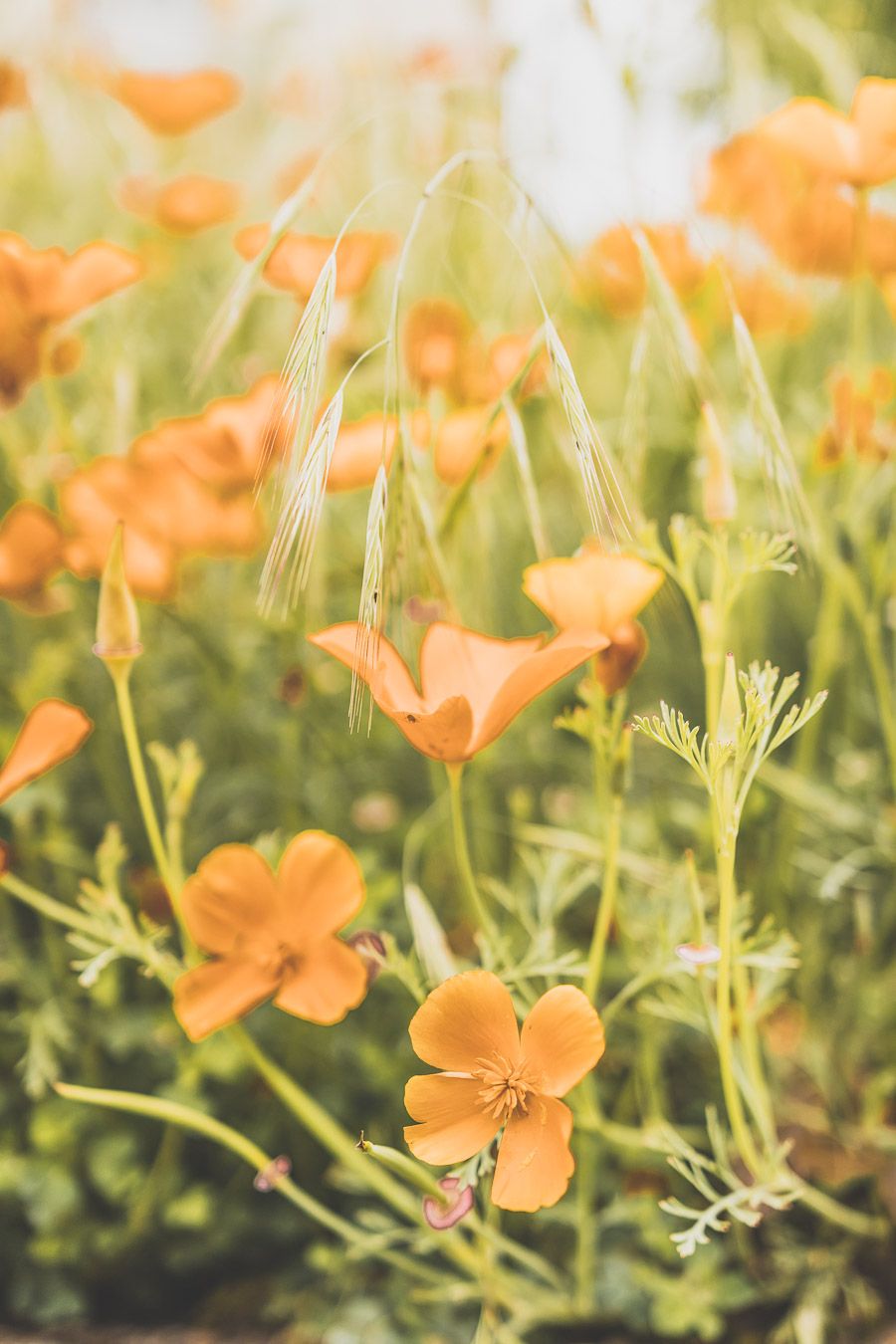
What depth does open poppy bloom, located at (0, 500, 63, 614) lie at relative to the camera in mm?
622

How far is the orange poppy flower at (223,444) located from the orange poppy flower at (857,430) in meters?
0.36

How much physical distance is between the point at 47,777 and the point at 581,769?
15.9 inches

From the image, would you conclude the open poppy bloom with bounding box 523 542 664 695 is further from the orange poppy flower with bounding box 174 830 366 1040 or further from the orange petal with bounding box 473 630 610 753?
the orange poppy flower with bounding box 174 830 366 1040

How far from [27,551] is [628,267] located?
2.17 ft

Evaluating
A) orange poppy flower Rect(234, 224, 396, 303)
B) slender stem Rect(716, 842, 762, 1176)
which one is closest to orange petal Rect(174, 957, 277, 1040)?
slender stem Rect(716, 842, 762, 1176)

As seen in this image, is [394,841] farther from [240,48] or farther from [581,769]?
[240,48]

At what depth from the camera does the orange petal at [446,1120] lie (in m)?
0.41

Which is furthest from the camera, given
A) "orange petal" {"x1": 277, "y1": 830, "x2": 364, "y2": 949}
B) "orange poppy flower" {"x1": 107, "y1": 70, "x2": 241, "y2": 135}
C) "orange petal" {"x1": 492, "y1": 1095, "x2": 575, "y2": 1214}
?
"orange poppy flower" {"x1": 107, "y1": 70, "x2": 241, "y2": 135}

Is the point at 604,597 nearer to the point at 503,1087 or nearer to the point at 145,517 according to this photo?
the point at 503,1087

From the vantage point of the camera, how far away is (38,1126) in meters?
0.67

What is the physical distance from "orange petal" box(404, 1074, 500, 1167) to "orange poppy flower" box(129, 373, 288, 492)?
15.2 inches

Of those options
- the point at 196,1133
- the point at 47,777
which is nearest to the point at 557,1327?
the point at 196,1133

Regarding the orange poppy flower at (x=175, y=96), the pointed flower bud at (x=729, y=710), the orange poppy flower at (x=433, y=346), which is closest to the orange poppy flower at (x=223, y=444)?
the orange poppy flower at (x=433, y=346)

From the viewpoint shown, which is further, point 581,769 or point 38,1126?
point 581,769
